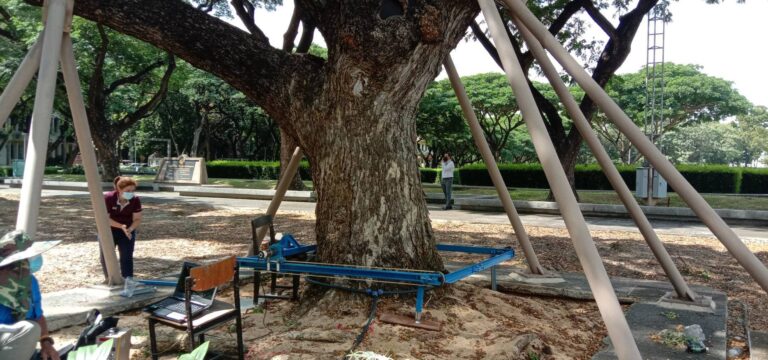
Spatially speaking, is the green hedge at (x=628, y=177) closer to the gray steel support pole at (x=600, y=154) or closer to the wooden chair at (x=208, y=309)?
the gray steel support pole at (x=600, y=154)

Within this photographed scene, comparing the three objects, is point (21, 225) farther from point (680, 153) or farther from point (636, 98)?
point (680, 153)

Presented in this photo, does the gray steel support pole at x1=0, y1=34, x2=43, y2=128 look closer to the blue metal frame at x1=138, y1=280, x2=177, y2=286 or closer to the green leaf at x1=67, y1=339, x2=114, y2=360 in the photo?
the blue metal frame at x1=138, y1=280, x2=177, y2=286

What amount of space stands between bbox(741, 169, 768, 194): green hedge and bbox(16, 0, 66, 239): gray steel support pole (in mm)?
27013

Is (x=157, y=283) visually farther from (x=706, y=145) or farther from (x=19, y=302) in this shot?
(x=706, y=145)

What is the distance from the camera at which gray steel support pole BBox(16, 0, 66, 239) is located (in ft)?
14.3

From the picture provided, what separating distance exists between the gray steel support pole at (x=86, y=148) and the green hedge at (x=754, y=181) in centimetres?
2617

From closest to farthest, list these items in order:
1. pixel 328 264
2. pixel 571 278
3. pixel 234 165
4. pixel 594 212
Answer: pixel 328 264, pixel 571 278, pixel 594 212, pixel 234 165

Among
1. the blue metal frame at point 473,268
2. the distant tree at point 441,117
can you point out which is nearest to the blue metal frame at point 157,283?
the blue metal frame at point 473,268

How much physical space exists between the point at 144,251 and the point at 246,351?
5713 mm

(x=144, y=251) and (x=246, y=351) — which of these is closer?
(x=246, y=351)

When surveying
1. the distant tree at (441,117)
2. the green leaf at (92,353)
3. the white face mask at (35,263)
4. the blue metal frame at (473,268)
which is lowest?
the blue metal frame at (473,268)

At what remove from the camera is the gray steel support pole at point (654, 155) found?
404 centimetres

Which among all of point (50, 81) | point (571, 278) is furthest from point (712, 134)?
point (50, 81)

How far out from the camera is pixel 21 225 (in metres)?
4.29
